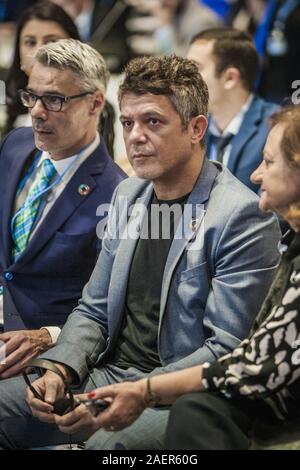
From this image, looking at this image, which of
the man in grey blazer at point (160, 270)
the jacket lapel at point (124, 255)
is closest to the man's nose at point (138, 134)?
the man in grey blazer at point (160, 270)

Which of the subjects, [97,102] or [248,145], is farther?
[248,145]

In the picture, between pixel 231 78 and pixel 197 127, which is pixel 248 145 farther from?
pixel 197 127

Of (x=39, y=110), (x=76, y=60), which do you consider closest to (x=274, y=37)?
(x=76, y=60)

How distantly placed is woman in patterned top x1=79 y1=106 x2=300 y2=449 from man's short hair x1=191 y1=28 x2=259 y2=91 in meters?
2.62

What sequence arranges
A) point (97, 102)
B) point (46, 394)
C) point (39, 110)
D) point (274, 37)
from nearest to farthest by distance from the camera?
point (46, 394)
point (39, 110)
point (97, 102)
point (274, 37)

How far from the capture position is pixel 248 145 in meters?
5.01

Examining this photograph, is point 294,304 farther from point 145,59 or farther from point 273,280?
point 145,59

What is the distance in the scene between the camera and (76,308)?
134 inches

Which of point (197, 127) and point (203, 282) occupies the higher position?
point (197, 127)

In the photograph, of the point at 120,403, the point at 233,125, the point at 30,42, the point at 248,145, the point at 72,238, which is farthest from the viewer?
the point at 233,125

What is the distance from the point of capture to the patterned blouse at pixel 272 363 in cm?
263

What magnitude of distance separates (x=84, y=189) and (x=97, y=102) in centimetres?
38
